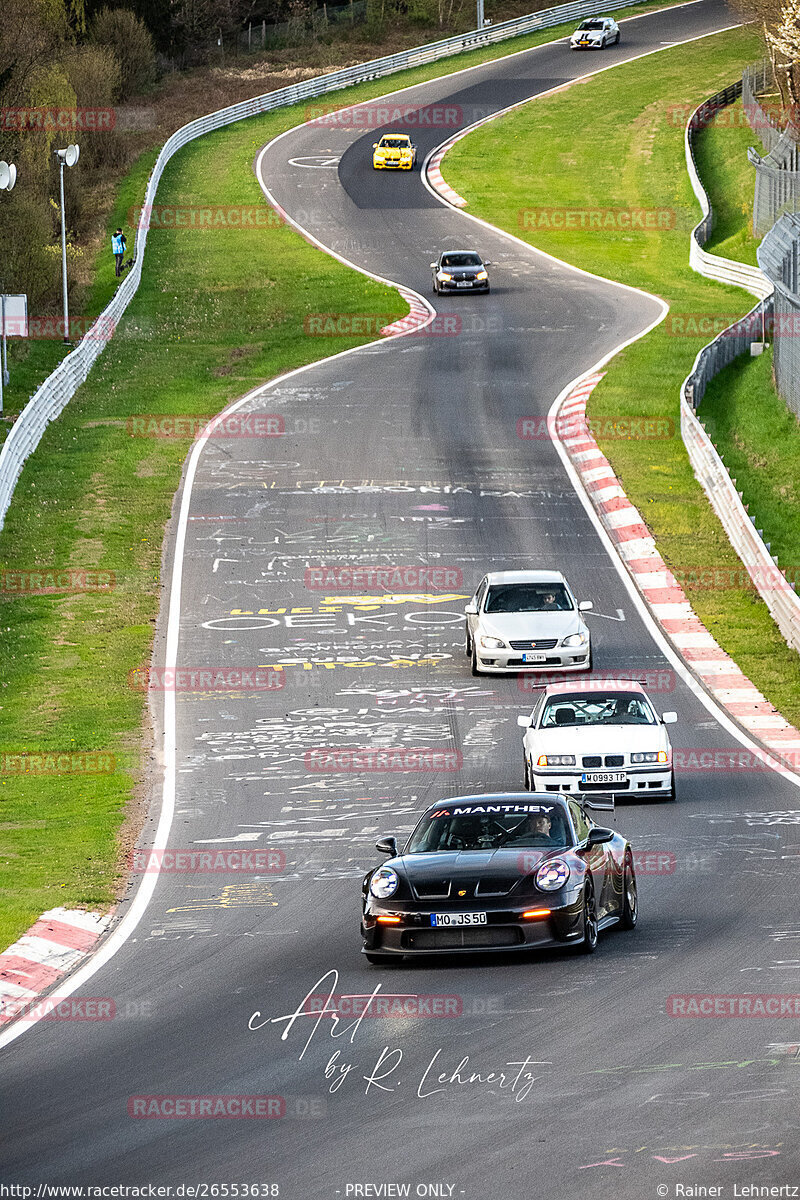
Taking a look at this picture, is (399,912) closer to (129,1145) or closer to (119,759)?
(129,1145)

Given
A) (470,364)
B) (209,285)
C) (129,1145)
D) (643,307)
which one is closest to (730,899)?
(129,1145)

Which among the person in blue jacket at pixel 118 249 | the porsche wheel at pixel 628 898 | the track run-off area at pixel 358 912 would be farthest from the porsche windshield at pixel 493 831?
the person in blue jacket at pixel 118 249

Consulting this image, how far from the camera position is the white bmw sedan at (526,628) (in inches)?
992

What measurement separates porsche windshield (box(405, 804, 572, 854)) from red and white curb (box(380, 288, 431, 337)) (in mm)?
39183

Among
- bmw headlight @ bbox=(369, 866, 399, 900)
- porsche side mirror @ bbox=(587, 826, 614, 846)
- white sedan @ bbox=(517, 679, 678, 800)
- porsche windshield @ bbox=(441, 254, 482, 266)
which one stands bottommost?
porsche windshield @ bbox=(441, 254, 482, 266)

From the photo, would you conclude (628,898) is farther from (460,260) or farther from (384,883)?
(460,260)

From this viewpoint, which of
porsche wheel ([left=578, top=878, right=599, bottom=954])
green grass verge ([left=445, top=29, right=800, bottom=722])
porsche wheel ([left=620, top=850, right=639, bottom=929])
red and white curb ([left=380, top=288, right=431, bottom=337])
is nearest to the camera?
porsche wheel ([left=578, top=878, right=599, bottom=954])

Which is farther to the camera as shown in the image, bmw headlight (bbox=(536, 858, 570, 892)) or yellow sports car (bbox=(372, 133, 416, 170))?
yellow sports car (bbox=(372, 133, 416, 170))

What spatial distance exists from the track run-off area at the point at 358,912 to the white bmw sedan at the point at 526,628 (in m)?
0.45

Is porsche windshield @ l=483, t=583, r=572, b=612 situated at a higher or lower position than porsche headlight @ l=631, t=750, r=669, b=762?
lower

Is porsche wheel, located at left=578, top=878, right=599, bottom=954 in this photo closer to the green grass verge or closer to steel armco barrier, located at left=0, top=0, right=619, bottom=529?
the green grass verge

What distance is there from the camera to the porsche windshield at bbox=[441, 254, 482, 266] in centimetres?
5514
